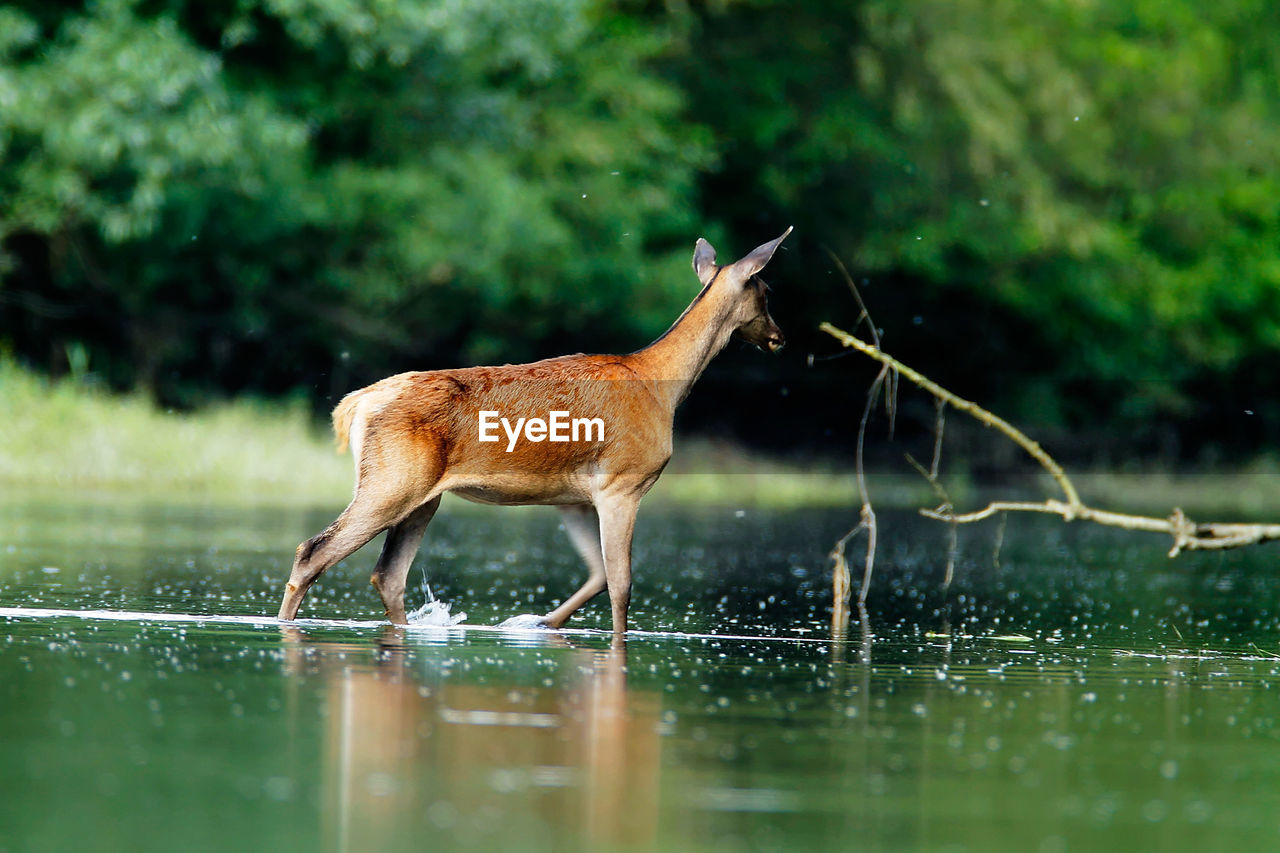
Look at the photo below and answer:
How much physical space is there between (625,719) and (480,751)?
885 millimetres

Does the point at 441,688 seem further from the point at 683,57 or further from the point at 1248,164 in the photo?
the point at 1248,164

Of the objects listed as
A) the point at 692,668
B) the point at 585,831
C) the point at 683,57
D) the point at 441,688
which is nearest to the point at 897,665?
the point at 692,668

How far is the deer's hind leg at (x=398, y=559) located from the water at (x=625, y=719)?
182 mm

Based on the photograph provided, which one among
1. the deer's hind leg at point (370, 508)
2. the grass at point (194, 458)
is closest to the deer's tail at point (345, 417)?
the deer's hind leg at point (370, 508)

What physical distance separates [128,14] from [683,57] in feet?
49.3

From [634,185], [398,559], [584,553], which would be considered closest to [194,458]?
[634,185]

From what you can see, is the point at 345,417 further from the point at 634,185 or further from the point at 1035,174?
the point at 1035,174

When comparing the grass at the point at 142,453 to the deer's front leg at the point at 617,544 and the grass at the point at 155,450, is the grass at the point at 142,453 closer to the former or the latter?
the grass at the point at 155,450

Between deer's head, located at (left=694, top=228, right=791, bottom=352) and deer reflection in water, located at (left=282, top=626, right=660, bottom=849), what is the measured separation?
3.11 meters

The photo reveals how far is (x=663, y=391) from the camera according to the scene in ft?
34.3

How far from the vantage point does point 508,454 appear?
9805 mm

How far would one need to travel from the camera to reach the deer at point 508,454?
9.63m

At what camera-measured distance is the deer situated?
9633 mm

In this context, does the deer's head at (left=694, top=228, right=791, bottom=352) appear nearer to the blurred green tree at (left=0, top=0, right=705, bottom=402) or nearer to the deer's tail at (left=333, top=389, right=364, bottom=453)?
the deer's tail at (left=333, top=389, right=364, bottom=453)
